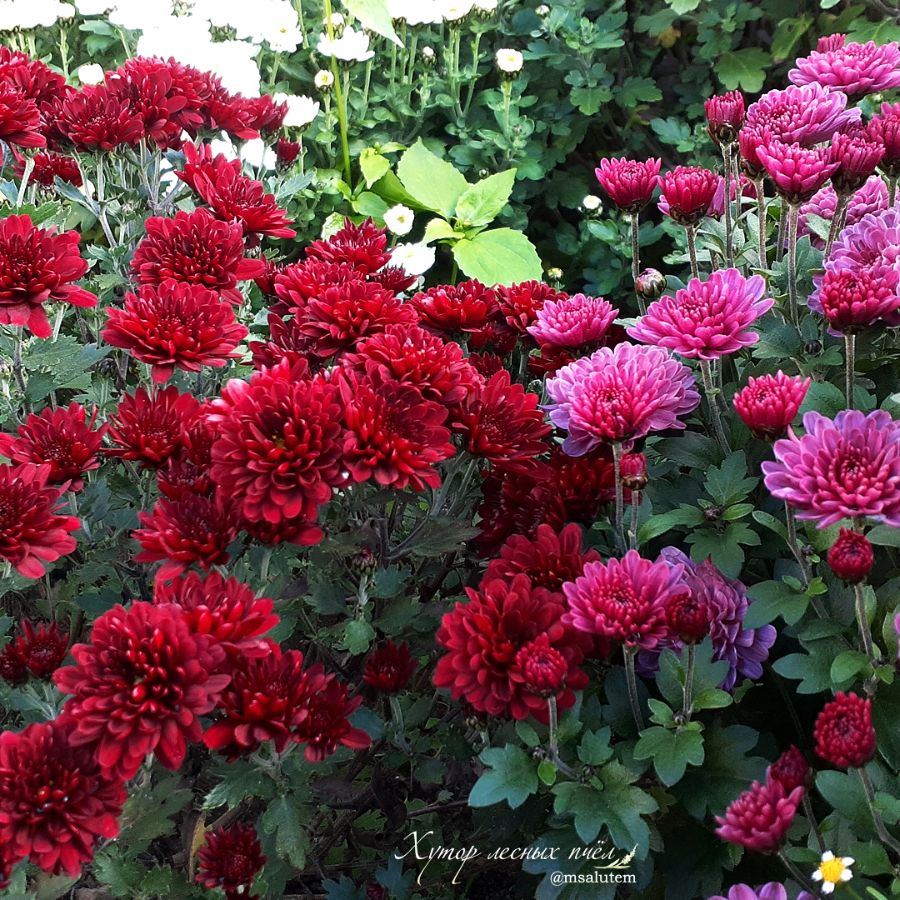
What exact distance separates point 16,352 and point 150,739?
769 millimetres

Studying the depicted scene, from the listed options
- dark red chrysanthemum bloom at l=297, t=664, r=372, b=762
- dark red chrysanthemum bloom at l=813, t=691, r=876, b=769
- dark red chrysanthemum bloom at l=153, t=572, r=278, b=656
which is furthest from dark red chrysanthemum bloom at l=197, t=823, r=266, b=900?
dark red chrysanthemum bloom at l=813, t=691, r=876, b=769

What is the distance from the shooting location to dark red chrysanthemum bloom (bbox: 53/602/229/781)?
2.92 ft

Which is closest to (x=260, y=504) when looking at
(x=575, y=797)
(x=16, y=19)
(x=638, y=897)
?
(x=575, y=797)

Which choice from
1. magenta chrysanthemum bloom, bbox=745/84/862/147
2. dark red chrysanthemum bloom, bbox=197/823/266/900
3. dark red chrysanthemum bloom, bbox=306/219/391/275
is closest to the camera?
dark red chrysanthemum bloom, bbox=197/823/266/900

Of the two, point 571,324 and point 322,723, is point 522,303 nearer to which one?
point 571,324

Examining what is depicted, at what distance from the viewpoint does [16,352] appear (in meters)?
1.46

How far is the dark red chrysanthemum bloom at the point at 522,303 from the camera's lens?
4.98 feet

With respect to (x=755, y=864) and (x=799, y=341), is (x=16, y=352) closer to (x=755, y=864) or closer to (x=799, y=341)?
(x=799, y=341)

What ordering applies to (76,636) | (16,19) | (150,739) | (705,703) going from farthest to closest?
(16,19), (76,636), (705,703), (150,739)

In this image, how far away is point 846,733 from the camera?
896 mm

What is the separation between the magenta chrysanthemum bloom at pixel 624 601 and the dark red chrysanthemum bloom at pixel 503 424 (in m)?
0.20

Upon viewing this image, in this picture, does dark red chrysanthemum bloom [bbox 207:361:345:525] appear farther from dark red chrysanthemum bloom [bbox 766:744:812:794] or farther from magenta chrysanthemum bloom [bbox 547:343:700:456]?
dark red chrysanthemum bloom [bbox 766:744:812:794]

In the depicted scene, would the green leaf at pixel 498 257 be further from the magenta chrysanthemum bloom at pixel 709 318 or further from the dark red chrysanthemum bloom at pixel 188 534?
the dark red chrysanthemum bloom at pixel 188 534

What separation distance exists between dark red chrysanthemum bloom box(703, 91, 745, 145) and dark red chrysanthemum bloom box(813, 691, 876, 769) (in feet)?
2.92
